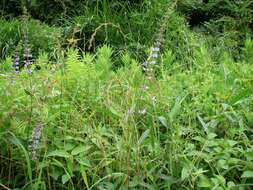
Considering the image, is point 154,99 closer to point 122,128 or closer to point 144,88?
point 144,88

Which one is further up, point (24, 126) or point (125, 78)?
point (125, 78)

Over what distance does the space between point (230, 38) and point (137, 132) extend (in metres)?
3.75

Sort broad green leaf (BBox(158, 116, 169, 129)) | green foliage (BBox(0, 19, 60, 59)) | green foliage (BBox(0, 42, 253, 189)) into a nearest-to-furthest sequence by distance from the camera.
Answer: green foliage (BBox(0, 42, 253, 189)) → broad green leaf (BBox(158, 116, 169, 129)) → green foliage (BBox(0, 19, 60, 59))

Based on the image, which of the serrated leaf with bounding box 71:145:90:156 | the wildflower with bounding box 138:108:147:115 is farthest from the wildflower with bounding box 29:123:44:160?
the wildflower with bounding box 138:108:147:115

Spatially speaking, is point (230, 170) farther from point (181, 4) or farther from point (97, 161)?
point (181, 4)

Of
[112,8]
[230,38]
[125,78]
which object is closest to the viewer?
[125,78]

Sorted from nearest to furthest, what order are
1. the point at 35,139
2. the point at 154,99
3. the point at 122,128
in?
the point at 35,139 → the point at 122,128 → the point at 154,99

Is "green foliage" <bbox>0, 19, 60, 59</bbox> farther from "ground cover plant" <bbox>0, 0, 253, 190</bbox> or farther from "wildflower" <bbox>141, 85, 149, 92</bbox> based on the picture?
"wildflower" <bbox>141, 85, 149, 92</bbox>

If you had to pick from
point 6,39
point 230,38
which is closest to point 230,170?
point 230,38

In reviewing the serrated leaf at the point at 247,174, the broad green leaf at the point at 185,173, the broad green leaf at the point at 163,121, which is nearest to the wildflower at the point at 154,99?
the broad green leaf at the point at 163,121

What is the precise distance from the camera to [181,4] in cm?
726

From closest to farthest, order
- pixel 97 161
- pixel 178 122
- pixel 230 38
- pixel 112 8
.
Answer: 1. pixel 97 161
2. pixel 178 122
3. pixel 230 38
4. pixel 112 8

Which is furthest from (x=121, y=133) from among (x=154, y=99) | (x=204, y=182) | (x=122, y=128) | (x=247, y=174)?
(x=247, y=174)

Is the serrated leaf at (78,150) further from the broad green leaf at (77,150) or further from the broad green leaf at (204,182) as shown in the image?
the broad green leaf at (204,182)
